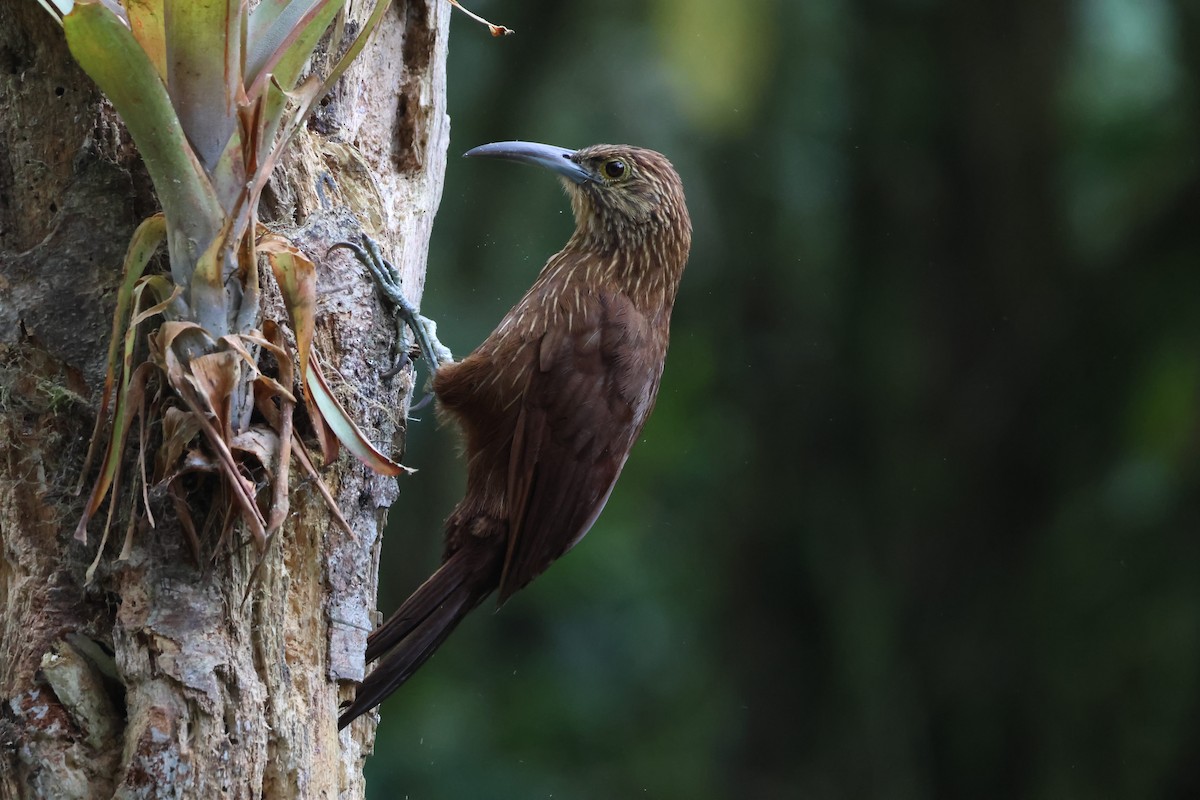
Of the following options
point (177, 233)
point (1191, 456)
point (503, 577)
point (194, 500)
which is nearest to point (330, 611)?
point (194, 500)

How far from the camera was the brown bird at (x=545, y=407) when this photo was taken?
10.3ft

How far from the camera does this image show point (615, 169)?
3.80m

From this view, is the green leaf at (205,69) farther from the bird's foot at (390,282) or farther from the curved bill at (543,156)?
the curved bill at (543,156)

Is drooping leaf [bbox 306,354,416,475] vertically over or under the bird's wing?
under

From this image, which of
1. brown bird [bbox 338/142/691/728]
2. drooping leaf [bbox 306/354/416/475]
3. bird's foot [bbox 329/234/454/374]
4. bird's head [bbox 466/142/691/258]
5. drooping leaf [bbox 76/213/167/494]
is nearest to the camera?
drooping leaf [bbox 76/213/167/494]

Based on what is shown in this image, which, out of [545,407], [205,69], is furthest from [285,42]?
[545,407]

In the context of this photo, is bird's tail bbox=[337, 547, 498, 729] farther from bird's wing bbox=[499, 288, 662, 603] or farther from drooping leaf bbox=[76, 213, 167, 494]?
drooping leaf bbox=[76, 213, 167, 494]

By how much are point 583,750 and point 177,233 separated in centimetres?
505

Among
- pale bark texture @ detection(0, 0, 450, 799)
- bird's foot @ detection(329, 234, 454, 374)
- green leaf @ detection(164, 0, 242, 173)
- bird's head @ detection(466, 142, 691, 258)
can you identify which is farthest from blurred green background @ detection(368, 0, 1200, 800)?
green leaf @ detection(164, 0, 242, 173)

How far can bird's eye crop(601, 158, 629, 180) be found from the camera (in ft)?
12.5

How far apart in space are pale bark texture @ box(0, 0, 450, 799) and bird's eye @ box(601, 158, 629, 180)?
4.88 ft

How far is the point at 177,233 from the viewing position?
6.21ft

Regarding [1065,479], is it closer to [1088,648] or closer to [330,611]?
[1088,648]

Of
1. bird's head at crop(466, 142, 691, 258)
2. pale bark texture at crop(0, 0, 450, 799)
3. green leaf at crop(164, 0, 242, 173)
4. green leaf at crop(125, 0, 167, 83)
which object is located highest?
bird's head at crop(466, 142, 691, 258)
